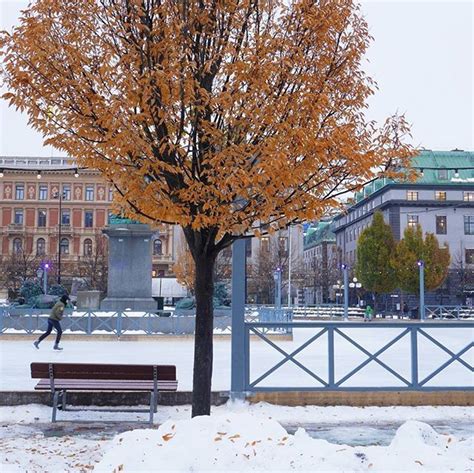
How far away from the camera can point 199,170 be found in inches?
303

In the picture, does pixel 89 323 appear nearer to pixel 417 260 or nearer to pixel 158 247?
pixel 417 260

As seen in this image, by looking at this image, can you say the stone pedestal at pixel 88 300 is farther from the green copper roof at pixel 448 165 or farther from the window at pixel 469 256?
the window at pixel 469 256

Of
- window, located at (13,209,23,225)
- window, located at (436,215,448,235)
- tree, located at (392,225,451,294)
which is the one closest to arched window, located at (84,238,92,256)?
window, located at (13,209,23,225)

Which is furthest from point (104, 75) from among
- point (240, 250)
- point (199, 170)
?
point (240, 250)

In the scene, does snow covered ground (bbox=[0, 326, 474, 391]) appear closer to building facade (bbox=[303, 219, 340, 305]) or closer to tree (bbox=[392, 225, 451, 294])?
tree (bbox=[392, 225, 451, 294])

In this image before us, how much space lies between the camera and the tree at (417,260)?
62.0 metres

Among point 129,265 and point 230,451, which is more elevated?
point 129,265

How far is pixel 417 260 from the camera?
205 feet

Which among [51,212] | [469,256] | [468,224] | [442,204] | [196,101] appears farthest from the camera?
[51,212]

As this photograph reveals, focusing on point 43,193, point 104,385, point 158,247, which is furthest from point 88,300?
point 43,193

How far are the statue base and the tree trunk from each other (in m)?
19.9

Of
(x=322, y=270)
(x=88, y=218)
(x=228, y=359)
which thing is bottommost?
(x=228, y=359)

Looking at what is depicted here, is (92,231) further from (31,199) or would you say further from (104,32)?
(104,32)

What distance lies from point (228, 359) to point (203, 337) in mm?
9431
